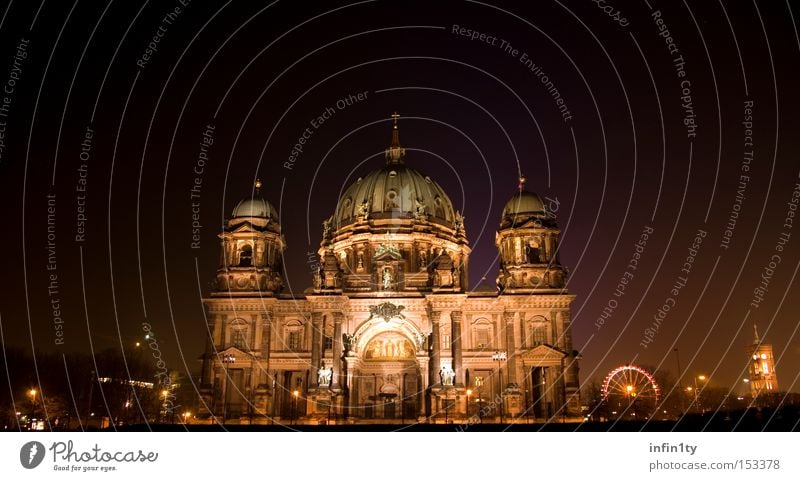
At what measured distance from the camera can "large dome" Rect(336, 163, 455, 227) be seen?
8581 cm

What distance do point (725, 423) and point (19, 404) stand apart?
61.7 metres

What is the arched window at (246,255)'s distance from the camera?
76.2 meters

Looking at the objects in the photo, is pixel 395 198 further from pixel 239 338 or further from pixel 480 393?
pixel 480 393

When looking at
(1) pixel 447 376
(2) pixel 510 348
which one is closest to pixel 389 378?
(1) pixel 447 376

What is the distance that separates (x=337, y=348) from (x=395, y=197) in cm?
2521

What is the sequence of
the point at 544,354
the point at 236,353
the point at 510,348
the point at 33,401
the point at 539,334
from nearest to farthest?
the point at 33,401
the point at 544,354
the point at 510,348
the point at 539,334
the point at 236,353

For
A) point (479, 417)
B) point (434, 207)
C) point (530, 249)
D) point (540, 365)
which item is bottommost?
point (479, 417)

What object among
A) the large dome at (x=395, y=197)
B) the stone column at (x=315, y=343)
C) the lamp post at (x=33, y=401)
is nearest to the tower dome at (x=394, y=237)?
the large dome at (x=395, y=197)

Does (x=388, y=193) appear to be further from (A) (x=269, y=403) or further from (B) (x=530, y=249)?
(A) (x=269, y=403)

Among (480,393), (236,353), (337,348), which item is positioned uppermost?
(337,348)

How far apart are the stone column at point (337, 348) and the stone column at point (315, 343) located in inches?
60.8

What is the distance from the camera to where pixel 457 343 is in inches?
Answer: 2650
